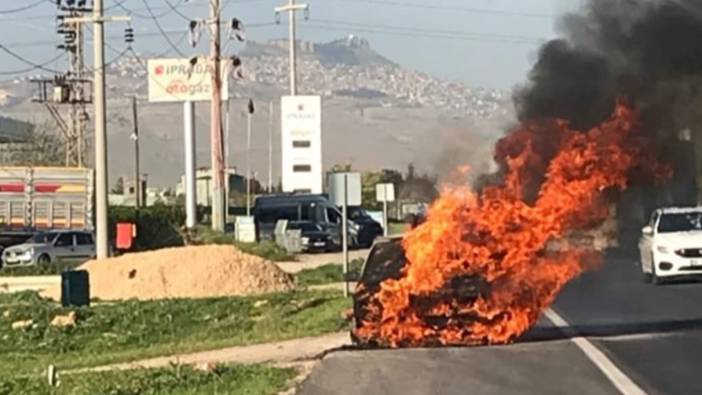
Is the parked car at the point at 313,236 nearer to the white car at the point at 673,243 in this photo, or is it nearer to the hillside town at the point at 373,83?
the hillside town at the point at 373,83

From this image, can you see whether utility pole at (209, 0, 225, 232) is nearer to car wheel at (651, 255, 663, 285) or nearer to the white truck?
the white truck

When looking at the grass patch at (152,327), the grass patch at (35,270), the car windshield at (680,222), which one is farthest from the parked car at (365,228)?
the car windshield at (680,222)

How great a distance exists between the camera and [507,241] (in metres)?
18.6

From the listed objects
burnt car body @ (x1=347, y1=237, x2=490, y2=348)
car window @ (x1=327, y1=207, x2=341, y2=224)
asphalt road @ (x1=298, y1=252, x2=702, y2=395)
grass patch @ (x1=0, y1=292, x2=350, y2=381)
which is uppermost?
burnt car body @ (x1=347, y1=237, x2=490, y2=348)

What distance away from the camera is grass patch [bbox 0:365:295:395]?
16.2 meters

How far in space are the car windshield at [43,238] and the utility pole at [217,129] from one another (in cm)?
670

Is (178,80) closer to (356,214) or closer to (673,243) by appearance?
(356,214)

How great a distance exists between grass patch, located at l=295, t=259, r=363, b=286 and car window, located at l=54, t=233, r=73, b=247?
14.0 m

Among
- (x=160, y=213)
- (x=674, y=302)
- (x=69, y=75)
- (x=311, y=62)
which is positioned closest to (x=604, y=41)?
(x=674, y=302)

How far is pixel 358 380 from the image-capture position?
16141mm

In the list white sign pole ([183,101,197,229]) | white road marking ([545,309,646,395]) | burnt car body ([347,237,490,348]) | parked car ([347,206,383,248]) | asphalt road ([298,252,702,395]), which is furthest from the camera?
white sign pole ([183,101,197,229])

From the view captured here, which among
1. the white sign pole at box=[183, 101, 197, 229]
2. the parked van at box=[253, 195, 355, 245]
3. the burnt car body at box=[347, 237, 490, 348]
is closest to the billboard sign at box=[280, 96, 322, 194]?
the parked van at box=[253, 195, 355, 245]

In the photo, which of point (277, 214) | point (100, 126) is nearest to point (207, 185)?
point (277, 214)

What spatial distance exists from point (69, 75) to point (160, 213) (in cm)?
1690
